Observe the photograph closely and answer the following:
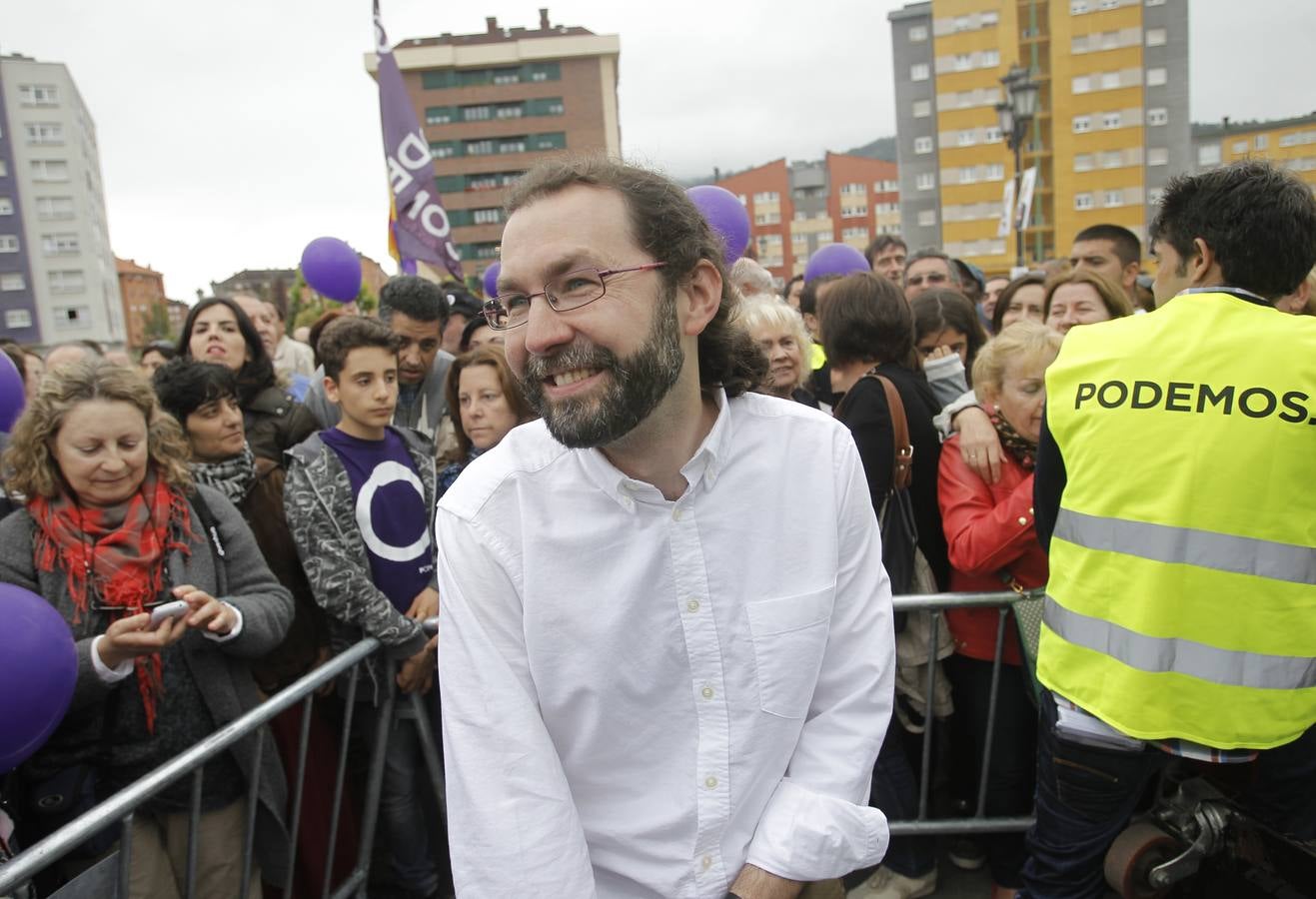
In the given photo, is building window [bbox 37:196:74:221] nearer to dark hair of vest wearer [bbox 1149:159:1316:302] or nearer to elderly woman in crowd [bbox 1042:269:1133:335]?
elderly woman in crowd [bbox 1042:269:1133:335]

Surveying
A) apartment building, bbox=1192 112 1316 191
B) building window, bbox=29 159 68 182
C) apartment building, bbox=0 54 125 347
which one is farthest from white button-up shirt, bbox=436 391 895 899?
building window, bbox=29 159 68 182

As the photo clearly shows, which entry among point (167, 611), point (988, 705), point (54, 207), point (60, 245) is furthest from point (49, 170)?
point (988, 705)

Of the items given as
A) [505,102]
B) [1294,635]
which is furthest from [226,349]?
[505,102]

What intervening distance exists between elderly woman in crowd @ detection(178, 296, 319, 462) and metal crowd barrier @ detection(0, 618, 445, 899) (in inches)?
56.7

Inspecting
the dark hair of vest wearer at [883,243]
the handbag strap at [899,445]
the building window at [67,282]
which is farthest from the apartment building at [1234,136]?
the building window at [67,282]

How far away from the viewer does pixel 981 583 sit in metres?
3.19

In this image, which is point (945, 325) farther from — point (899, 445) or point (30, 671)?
point (30, 671)

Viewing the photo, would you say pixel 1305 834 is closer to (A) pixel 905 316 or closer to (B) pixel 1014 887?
(B) pixel 1014 887

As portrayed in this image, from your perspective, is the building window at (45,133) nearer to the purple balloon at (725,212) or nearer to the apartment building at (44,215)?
the apartment building at (44,215)

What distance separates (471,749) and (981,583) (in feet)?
7.58

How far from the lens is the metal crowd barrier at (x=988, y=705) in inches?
116

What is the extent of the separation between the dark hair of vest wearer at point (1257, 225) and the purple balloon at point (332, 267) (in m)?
6.17

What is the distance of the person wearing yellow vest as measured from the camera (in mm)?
2010

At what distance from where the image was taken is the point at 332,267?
6820 mm
